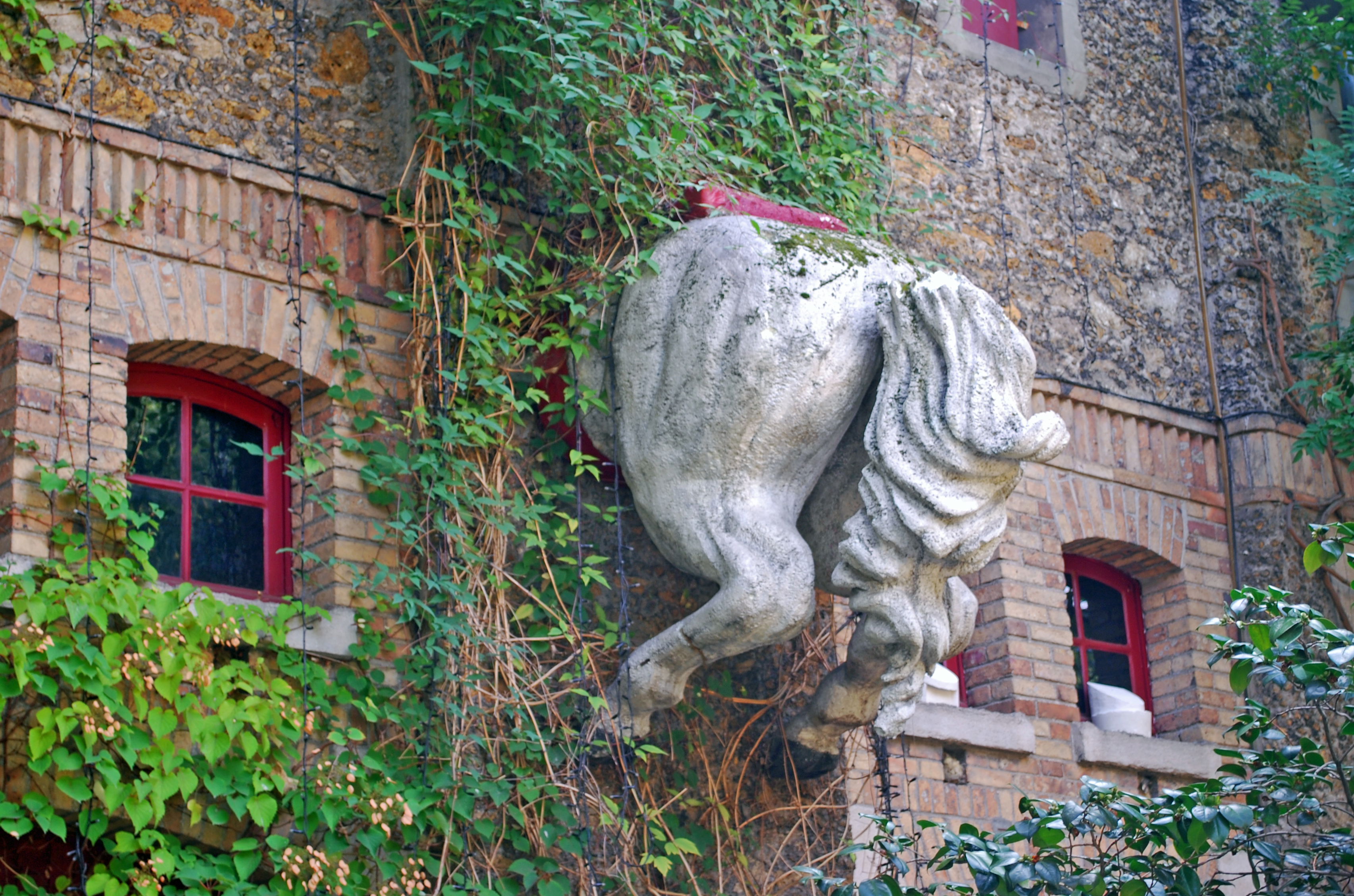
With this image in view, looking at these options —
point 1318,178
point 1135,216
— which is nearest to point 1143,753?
point 1135,216

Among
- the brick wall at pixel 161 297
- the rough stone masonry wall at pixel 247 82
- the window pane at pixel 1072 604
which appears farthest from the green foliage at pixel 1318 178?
the brick wall at pixel 161 297

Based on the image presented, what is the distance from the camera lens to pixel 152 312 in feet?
19.6

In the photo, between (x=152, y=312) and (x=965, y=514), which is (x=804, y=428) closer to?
(x=965, y=514)

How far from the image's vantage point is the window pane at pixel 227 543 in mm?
6145

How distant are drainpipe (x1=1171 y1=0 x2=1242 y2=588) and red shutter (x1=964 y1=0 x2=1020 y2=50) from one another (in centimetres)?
95

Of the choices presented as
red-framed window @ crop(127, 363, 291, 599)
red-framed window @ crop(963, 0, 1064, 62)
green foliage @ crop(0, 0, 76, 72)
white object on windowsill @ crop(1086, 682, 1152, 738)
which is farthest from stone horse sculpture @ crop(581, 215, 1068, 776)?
Result: red-framed window @ crop(963, 0, 1064, 62)

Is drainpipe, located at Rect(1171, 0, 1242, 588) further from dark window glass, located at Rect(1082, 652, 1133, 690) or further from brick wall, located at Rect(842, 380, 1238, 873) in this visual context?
dark window glass, located at Rect(1082, 652, 1133, 690)

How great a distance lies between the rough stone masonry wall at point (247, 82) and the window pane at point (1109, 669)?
408 centimetres

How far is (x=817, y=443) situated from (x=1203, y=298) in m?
3.86

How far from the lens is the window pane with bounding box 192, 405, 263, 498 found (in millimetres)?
6234

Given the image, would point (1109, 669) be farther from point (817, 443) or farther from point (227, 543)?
point (227, 543)

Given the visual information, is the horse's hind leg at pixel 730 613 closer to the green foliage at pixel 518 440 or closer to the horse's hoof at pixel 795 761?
the green foliage at pixel 518 440

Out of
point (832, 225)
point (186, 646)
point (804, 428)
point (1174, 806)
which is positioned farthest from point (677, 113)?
point (1174, 806)

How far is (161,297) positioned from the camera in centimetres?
602
